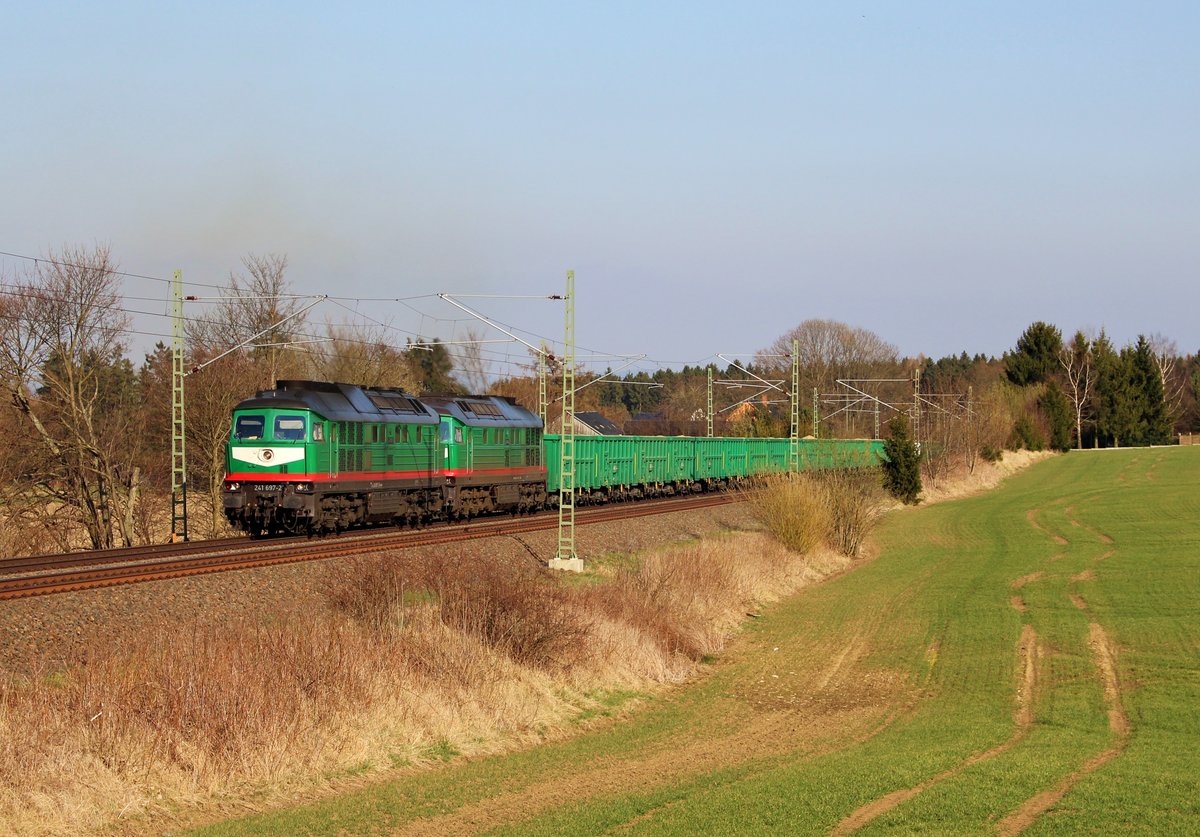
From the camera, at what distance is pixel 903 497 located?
5056 centimetres

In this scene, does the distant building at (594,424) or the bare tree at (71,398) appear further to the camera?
the distant building at (594,424)

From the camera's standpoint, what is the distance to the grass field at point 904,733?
9.26 meters

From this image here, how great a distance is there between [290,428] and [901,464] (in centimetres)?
3096

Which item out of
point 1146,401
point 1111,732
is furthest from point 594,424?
point 1111,732

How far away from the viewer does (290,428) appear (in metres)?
26.4

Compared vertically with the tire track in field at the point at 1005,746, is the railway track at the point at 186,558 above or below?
above

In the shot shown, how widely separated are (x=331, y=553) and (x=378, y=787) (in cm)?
1215

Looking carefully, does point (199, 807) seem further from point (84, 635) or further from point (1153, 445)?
point (1153, 445)

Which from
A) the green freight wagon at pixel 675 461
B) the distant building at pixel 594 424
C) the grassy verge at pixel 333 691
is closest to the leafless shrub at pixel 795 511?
the green freight wagon at pixel 675 461

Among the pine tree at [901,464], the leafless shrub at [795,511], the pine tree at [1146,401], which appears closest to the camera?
the leafless shrub at [795,511]

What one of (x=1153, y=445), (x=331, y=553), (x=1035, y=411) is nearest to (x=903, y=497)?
(x=331, y=553)

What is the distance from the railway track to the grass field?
7.87 metres

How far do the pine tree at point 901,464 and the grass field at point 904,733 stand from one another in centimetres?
1994

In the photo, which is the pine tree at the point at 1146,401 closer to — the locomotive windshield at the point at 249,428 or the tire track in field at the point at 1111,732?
the tire track in field at the point at 1111,732
